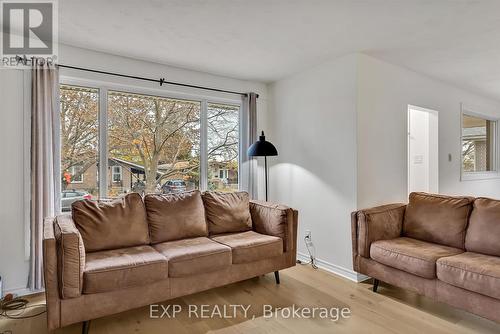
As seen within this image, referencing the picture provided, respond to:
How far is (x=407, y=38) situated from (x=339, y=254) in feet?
7.39

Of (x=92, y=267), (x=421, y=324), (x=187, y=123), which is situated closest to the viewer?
(x=92, y=267)

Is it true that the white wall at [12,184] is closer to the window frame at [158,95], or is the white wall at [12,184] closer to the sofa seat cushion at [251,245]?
the window frame at [158,95]

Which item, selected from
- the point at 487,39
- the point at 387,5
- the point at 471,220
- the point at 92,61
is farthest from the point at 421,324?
the point at 92,61

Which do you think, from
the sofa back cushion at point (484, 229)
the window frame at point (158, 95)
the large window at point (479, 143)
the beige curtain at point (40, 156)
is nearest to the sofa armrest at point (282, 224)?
the window frame at point (158, 95)

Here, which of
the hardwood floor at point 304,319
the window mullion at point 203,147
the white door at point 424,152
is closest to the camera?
the hardwood floor at point 304,319

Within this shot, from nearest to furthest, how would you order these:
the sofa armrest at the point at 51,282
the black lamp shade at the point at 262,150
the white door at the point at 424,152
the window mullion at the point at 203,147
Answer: the sofa armrest at the point at 51,282
the black lamp shade at the point at 262,150
the window mullion at the point at 203,147
the white door at the point at 424,152

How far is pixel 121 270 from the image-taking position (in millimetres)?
2084

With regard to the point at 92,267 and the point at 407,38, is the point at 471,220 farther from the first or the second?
the point at 92,267

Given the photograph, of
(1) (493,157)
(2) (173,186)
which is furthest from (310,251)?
(1) (493,157)

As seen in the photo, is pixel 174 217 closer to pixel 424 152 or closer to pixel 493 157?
pixel 424 152

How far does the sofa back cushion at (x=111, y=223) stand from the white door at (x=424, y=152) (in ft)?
11.7

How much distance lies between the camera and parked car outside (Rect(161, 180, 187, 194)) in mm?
3514

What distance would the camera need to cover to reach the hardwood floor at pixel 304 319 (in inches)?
83.5

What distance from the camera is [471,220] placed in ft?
8.48
